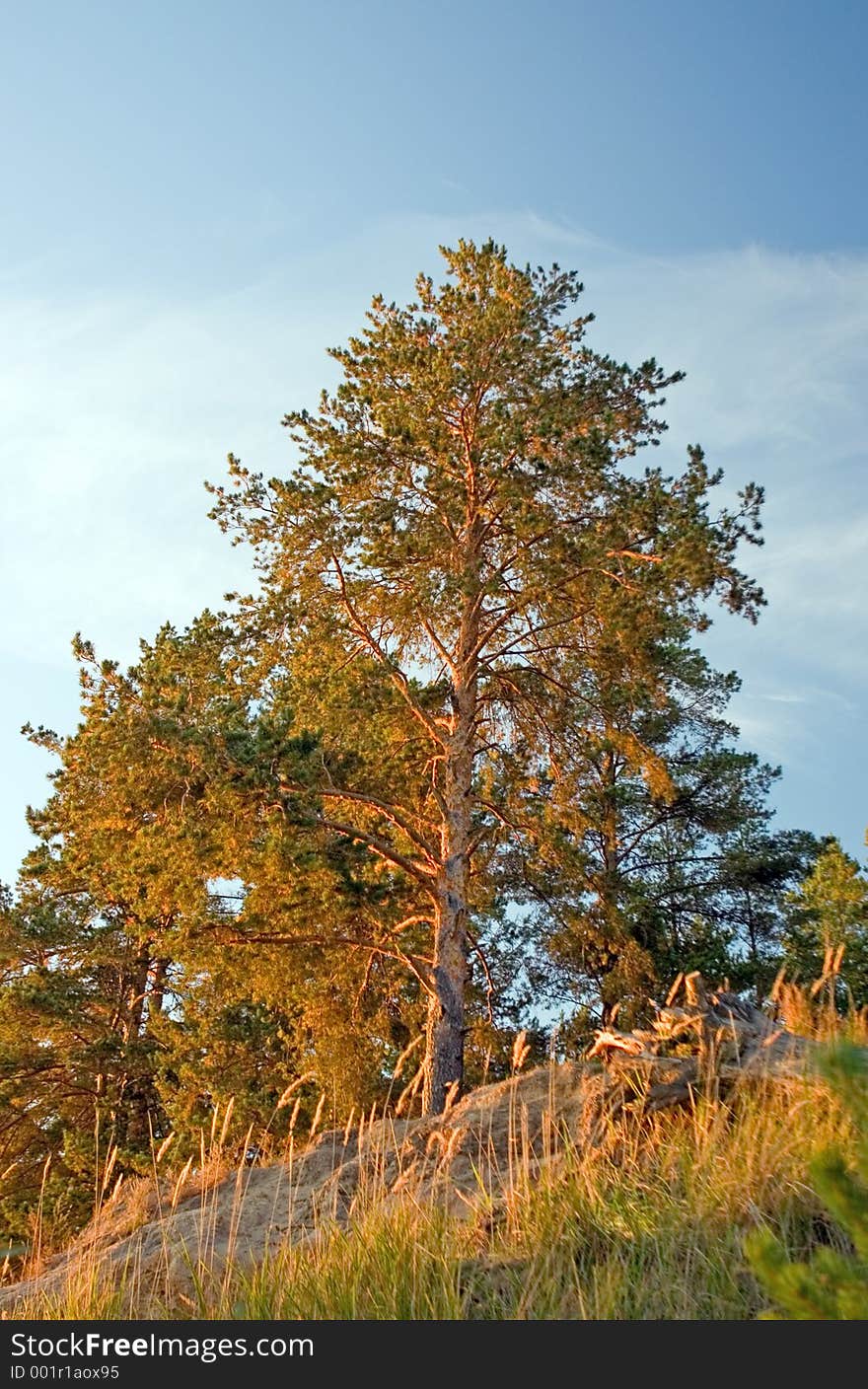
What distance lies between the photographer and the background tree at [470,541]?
15484 millimetres

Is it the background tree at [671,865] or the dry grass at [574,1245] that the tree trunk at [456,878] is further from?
the dry grass at [574,1245]

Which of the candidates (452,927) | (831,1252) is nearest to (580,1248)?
(831,1252)

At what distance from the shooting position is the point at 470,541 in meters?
17.2

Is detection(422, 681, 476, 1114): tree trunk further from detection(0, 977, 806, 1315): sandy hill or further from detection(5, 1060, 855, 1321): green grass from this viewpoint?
detection(5, 1060, 855, 1321): green grass

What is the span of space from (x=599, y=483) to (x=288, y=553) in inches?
173

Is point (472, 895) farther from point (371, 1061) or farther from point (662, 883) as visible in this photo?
point (662, 883)

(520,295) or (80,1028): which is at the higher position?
(520,295)

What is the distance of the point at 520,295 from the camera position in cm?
1742

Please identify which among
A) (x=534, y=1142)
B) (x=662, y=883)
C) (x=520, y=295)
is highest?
(x=520, y=295)

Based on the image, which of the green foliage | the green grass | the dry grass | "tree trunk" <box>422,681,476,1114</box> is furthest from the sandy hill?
"tree trunk" <box>422,681,476,1114</box>

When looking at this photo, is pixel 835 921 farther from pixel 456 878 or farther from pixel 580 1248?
pixel 580 1248

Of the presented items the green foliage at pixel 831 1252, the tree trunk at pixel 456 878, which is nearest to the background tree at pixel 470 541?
the tree trunk at pixel 456 878
